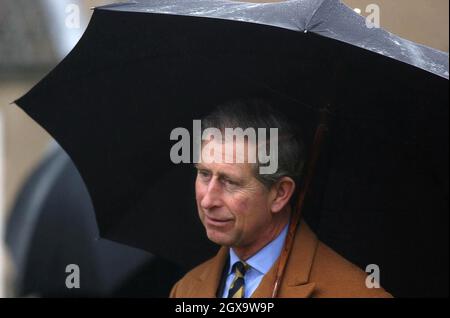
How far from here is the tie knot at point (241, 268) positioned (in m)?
3.92

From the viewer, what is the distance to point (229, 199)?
373cm

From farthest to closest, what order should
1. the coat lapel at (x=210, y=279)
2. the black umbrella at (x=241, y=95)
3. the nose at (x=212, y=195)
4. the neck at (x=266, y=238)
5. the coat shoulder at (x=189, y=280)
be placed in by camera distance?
the coat shoulder at (x=189, y=280) < the coat lapel at (x=210, y=279) < the neck at (x=266, y=238) < the nose at (x=212, y=195) < the black umbrella at (x=241, y=95)

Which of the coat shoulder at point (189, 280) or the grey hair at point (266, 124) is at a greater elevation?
the grey hair at point (266, 124)

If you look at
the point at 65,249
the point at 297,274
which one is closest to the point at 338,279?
the point at 297,274

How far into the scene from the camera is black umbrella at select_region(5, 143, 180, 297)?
6.39 metres

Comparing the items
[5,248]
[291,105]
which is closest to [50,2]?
[5,248]

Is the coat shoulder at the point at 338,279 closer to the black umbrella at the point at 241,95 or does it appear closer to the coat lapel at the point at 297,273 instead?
the coat lapel at the point at 297,273

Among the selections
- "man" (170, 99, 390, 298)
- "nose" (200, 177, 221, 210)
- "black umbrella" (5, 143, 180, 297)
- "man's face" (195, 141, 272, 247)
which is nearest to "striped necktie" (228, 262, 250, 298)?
"man" (170, 99, 390, 298)

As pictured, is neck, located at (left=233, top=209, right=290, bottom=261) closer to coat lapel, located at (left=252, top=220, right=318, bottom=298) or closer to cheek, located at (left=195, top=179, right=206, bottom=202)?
coat lapel, located at (left=252, top=220, right=318, bottom=298)

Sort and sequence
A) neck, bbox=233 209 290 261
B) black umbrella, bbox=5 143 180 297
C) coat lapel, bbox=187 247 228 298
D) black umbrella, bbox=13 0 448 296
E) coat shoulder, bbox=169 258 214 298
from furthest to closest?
black umbrella, bbox=5 143 180 297 < coat shoulder, bbox=169 258 214 298 < coat lapel, bbox=187 247 228 298 < neck, bbox=233 209 290 261 < black umbrella, bbox=13 0 448 296

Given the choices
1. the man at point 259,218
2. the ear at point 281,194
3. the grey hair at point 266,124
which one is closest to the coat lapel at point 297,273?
the man at point 259,218

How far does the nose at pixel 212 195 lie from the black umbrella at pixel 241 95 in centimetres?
37

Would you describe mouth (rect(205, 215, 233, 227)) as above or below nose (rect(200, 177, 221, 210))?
below
